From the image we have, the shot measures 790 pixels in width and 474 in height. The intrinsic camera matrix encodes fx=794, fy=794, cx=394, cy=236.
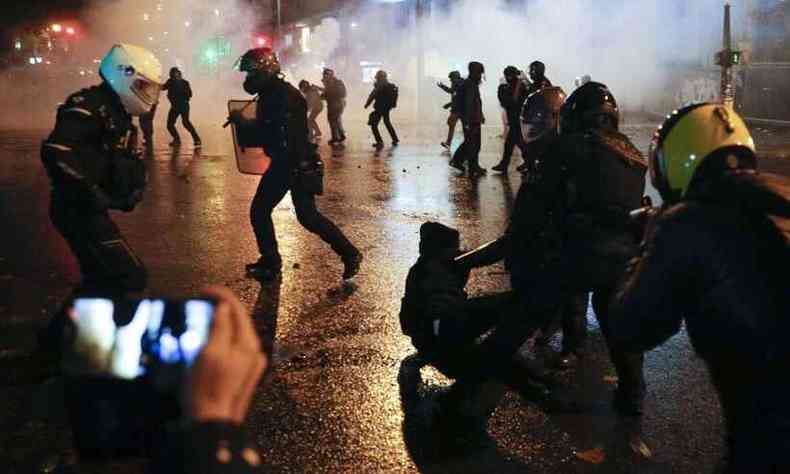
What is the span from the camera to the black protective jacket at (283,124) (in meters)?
5.97

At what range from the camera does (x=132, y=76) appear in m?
3.96

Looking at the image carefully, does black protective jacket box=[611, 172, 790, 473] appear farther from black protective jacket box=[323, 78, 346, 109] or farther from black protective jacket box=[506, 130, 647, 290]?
black protective jacket box=[323, 78, 346, 109]

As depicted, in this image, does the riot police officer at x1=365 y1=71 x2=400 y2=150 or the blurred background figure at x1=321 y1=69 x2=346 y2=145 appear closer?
the riot police officer at x1=365 y1=71 x2=400 y2=150

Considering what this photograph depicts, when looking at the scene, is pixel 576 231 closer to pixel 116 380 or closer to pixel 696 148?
pixel 696 148

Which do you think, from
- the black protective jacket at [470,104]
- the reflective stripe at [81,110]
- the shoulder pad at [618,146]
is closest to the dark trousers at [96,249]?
the reflective stripe at [81,110]

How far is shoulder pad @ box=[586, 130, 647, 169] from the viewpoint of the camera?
356 centimetres

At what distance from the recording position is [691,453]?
3.38 m

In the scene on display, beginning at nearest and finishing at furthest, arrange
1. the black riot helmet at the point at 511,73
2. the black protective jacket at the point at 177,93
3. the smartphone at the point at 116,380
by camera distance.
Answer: the smartphone at the point at 116,380, the black riot helmet at the point at 511,73, the black protective jacket at the point at 177,93

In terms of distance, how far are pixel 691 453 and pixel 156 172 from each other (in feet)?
36.3

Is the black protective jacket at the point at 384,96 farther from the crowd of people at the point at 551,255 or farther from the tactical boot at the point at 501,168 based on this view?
the crowd of people at the point at 551,255

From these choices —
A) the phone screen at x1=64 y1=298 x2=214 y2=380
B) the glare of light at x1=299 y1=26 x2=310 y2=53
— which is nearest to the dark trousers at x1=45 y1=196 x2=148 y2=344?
the phone screen at x1=64 y1=298 x2=214 y2=380

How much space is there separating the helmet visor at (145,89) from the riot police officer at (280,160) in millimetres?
1920

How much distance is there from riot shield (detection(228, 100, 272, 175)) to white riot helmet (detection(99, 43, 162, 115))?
2.04m

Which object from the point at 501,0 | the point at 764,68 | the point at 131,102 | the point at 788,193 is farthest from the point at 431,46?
the point at 788,193
